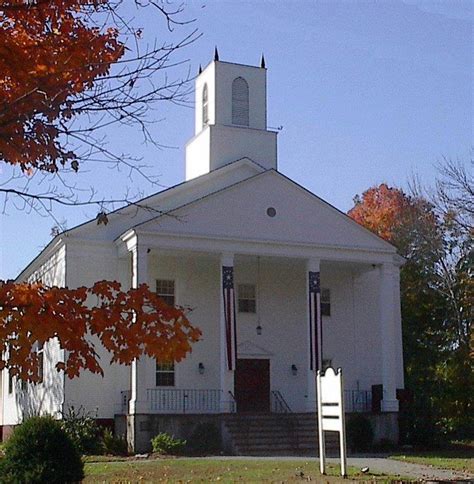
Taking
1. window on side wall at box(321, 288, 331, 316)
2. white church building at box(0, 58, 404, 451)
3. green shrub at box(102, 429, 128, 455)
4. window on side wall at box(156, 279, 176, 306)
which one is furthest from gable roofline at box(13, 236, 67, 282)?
window on side wall at box(321, 288, 331, 316)

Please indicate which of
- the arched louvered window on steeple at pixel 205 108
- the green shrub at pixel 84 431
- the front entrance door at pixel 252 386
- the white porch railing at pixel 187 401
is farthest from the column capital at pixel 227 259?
the arched louvered window on steeple at pixel 205 108

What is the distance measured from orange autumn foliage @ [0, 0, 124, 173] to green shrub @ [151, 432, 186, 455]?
17046 mm

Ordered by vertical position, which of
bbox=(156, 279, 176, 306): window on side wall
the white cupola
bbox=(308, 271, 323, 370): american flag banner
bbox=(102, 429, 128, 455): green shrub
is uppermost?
the white cupola

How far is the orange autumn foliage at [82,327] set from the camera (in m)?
8.20

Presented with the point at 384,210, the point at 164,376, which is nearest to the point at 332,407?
the point at 164,376

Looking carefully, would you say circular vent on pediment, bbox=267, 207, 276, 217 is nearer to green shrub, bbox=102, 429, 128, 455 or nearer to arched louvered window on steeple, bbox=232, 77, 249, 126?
arched louvered window on steeple, bbox=232, 77, 249, 126

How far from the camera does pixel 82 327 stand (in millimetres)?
8172

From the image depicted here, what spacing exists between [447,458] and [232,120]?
15.7 meters

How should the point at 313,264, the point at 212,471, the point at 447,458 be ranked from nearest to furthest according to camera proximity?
the point at 212,471 < the point at 447,458 < the point at 313,264

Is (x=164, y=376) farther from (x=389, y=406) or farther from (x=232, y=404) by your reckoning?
(x=389, y=406)

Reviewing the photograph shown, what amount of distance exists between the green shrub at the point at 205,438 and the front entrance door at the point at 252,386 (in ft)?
11.9

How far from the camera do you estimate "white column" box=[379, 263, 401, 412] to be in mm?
29938

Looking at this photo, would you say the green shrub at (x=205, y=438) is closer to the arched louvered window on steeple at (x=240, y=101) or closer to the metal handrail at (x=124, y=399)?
the metal handrail at (x=124, y=399)

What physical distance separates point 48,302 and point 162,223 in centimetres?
1963
